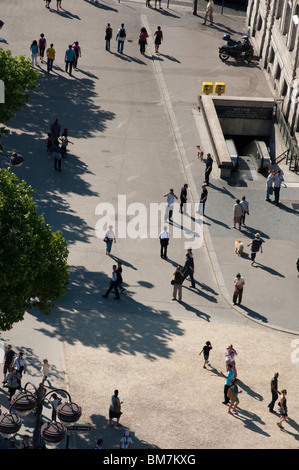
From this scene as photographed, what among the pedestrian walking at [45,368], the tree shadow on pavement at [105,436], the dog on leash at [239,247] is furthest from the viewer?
the dog on leash at [239,247]

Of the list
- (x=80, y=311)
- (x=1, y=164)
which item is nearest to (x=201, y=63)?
(x=1, y=164)

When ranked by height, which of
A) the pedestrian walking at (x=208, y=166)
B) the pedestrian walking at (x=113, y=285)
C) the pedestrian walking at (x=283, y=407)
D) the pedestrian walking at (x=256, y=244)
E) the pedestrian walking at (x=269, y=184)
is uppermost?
the pedestrian walking at (x=208, y=166)

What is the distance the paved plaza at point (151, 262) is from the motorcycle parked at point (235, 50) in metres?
0.76

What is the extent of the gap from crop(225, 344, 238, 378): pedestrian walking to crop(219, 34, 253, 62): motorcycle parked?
2997 centimetres

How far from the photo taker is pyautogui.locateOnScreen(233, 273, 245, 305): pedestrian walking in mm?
32594

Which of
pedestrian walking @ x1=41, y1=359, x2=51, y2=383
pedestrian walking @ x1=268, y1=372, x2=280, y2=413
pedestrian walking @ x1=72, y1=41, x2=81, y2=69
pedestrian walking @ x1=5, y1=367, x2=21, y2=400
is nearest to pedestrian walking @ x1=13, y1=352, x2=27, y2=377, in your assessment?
pedestrian walking @ x1=5, y1=367, x2=21, y2=400

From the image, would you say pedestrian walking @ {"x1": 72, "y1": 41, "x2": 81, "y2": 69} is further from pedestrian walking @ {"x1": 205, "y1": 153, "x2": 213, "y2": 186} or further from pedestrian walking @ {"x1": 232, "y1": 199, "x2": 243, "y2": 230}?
pedestrian walking @ {"x1": 232, "y1": 199, "x2": 243, "y2": 230}

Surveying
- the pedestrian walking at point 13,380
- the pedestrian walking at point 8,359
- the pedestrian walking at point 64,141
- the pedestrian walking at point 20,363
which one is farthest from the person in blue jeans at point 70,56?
the pedestrian walking at point 13,380

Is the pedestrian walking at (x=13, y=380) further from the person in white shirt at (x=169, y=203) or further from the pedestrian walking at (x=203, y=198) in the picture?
the pedestrian walking at (x=203, y=198)

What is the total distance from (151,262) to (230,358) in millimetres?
7963

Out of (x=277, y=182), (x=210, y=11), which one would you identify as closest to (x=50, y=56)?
(x=210, y=11)

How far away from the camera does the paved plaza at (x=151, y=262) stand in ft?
88.9

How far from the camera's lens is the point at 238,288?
1288 inches
